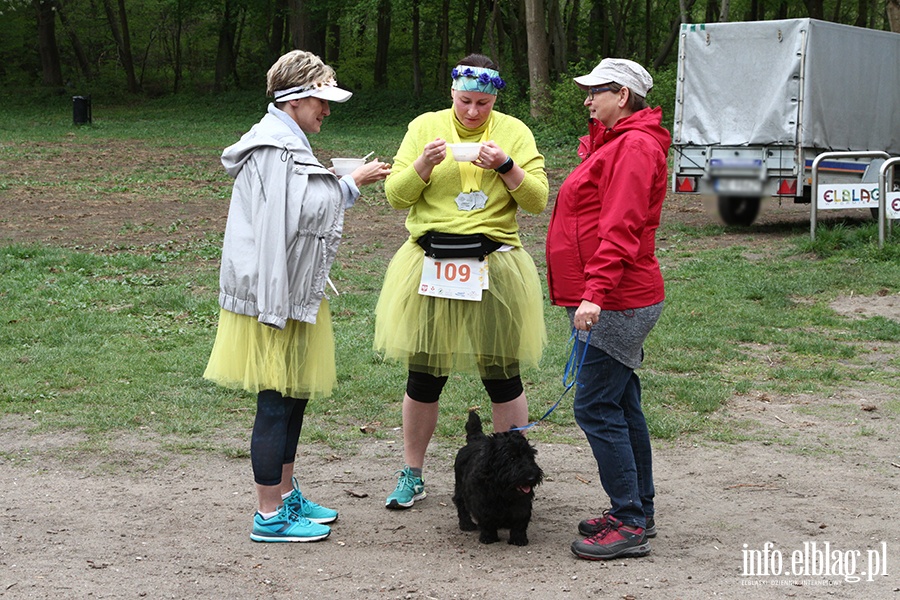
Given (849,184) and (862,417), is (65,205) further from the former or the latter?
(862,417)

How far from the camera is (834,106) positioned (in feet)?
50.2

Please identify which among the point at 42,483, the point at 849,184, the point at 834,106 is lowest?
the point at 42,483

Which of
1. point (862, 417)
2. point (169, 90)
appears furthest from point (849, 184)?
point (169, 90)

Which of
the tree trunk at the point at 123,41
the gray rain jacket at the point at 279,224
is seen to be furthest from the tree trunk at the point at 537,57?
the gray rain jacket at the point at 279,224

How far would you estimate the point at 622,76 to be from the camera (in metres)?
4.02

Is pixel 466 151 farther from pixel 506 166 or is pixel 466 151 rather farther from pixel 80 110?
pixel 80 110

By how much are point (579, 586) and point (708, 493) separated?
1.44 m

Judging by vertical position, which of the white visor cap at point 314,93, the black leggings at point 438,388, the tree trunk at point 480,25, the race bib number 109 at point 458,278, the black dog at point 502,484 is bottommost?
the black dog at point 502,484

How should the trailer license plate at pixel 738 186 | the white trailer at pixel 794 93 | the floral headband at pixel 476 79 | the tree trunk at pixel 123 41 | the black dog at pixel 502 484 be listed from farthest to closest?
the tree trunk at pixel 123 41 → the white trailer at pixel 794 93 → the floral headband at pixel 476 79 → the black dog at pixel 502 484 → the trailer license plate at pixel 738 186

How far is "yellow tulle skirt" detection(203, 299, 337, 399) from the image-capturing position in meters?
4.30

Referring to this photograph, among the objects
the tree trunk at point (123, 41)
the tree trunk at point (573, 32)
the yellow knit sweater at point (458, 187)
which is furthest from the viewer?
the tree trunk at point (123, 41)

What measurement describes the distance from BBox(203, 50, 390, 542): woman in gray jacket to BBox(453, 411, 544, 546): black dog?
2.29 feet

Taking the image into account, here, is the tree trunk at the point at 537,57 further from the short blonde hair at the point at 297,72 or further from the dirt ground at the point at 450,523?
the short blonde hair at the point at 297,72

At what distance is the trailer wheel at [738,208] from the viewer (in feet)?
4.14
